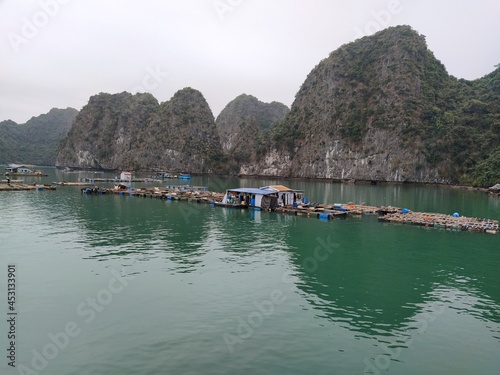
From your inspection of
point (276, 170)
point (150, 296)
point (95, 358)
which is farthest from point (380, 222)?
point (276, 170)

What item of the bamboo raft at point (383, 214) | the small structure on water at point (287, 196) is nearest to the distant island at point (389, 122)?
the bamboo raft at point (383, 214)

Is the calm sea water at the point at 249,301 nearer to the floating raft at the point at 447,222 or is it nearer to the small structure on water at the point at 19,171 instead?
the floating raft at the point at 447,222

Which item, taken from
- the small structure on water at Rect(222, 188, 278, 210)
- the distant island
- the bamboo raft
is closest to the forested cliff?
the distant island

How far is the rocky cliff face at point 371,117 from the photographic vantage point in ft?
461

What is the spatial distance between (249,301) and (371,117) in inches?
5845

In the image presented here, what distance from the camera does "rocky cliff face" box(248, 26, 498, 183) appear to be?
5536 inches

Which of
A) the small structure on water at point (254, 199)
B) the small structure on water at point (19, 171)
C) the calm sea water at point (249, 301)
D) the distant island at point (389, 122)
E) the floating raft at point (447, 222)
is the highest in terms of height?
the distant island at point (389, 122)

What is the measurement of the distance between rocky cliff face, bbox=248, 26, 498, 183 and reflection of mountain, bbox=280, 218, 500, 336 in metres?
110

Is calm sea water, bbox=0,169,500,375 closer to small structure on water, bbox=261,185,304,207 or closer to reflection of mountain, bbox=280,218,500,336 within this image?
reflection of mountain, bbox=280,218,500,336

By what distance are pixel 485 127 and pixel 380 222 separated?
10869cm

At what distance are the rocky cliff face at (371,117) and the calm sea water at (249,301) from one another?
11175 centimetres

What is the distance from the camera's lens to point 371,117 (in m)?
156

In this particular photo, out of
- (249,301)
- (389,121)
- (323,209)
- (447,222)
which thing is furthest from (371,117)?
(249,301)

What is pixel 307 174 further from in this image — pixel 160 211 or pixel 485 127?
pixel 160 211
